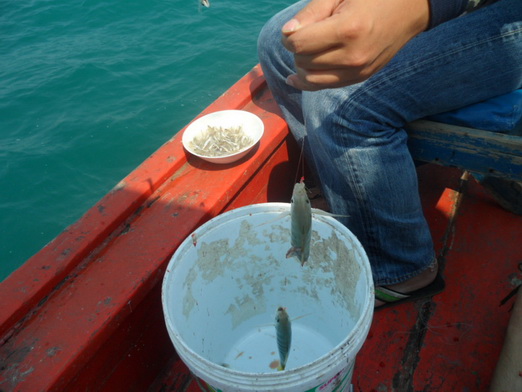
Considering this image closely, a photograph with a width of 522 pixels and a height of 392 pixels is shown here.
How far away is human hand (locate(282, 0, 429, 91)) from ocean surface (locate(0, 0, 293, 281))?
4180 mm

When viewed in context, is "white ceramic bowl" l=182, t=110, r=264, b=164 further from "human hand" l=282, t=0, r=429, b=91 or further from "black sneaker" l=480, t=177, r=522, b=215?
"black sneaker" l=480, t=177, r=522, b=215

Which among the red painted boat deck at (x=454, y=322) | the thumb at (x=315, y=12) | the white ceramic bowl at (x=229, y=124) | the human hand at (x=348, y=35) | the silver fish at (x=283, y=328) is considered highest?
the thumb at (x=315, y=12)

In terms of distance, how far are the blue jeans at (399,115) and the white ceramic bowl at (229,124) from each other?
0.61m

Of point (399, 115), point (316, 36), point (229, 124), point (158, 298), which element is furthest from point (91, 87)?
point (316, 36)

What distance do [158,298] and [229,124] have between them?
52.8 inches

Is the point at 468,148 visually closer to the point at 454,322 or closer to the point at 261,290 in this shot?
the point at 454,322

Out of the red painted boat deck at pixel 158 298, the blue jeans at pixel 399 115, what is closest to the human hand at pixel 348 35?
the blue jeans at pixel 399 115

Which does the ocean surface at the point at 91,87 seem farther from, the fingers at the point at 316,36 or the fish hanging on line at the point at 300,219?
the fingers at the point at 316,36

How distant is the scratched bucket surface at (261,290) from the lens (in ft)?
5.53

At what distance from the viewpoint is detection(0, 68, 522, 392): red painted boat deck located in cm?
167

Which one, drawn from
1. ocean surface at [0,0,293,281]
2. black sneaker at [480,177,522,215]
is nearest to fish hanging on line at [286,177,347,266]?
black sneaker at [480,177,522,215]

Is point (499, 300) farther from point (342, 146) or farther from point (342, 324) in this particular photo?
point (342, 146)

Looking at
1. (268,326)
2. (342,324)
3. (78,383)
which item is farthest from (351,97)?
(78,383)

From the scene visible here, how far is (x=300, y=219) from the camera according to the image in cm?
149
